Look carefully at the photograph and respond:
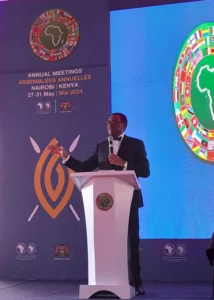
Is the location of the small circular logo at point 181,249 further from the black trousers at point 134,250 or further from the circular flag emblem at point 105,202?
the circular flag emblem at point 105,202

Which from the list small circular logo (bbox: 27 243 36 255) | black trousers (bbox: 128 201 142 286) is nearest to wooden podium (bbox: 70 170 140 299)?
black trousers (bbox: 128 201 142 286)

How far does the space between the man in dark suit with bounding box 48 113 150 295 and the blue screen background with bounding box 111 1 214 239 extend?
109 cm

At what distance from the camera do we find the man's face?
4.53 m

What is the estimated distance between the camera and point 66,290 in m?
4.92

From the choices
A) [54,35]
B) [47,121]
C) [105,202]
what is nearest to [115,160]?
[105,202]

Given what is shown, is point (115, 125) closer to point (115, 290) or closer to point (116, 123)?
point (116, 123)

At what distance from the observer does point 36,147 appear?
19.9ft

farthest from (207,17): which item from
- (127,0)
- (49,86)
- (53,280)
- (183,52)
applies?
(53,280)

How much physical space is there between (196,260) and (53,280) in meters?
1.53

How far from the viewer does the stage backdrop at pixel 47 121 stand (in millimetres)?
5898

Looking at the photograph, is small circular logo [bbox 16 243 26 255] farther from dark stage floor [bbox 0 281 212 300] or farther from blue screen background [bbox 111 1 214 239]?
blue screen background [bbox 111 1 214 239]

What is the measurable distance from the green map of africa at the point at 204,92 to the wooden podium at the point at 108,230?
5.38ft

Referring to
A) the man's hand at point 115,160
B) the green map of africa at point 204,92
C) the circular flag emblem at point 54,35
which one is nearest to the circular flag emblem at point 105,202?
the man's hand at point 115,160

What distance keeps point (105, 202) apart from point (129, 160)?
0.53 meters
